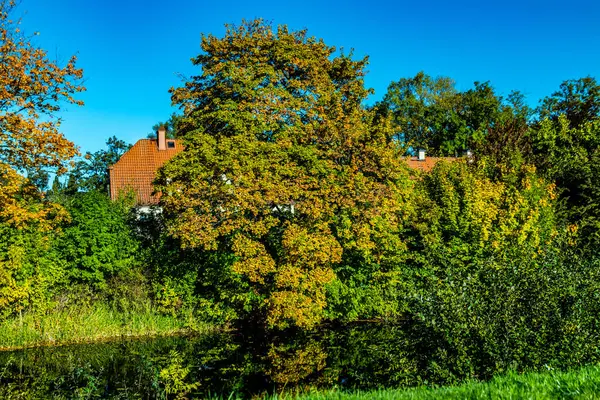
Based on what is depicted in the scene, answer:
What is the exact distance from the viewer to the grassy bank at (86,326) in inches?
689

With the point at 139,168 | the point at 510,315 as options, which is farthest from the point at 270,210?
the point at 139,168

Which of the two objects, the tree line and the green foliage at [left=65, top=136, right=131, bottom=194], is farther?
the green foliage at [left=65, top=136, right=131, bottom=194]

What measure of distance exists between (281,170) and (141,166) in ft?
87.3

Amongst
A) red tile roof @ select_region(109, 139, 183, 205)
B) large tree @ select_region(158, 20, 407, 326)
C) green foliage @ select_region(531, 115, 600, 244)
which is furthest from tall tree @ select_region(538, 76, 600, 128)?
red tile roof @ select_region(109, 139, 183, 205)

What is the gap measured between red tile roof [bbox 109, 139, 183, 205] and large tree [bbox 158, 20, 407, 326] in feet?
70.0

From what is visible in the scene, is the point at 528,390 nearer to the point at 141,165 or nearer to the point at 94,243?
the point at 94,243

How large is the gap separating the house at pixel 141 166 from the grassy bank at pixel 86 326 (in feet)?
67.4

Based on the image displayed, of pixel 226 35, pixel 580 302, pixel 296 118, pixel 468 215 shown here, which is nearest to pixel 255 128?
pixel 296 118

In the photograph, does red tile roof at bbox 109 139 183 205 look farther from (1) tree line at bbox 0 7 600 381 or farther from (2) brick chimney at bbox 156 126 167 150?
(1) tree line at bbox 0 7 600 381

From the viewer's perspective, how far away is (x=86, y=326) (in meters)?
18.1

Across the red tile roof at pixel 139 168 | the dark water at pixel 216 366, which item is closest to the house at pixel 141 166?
the red tile roof at pixel 139 168

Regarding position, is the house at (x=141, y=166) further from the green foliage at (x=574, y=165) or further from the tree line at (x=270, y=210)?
the green foliage at (x=574, y=165)

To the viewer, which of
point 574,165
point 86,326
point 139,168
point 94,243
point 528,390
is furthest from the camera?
point 139,168

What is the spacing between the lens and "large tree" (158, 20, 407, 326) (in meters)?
16.6
